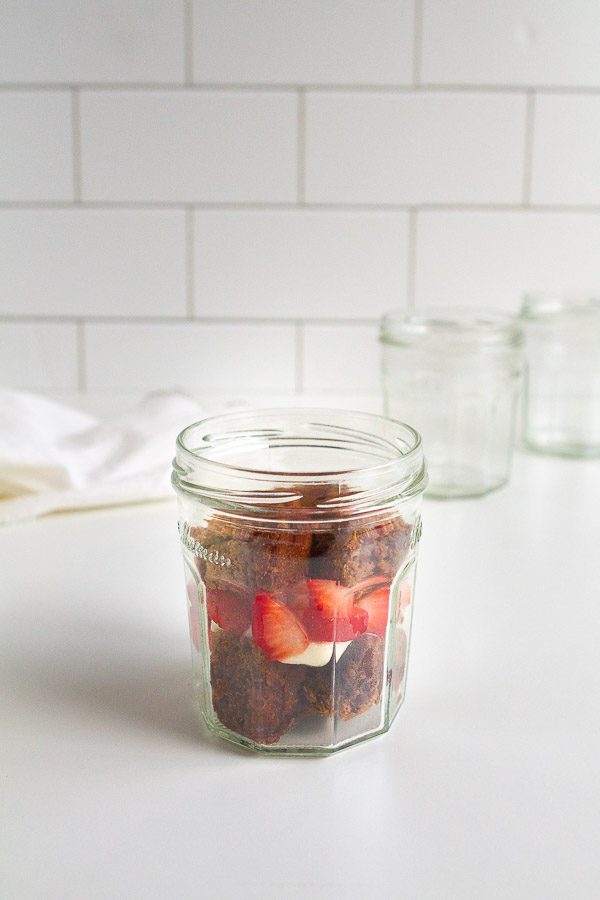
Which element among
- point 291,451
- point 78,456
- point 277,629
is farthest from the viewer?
point 78,456

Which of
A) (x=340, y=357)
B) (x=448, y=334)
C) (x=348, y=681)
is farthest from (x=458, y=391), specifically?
(x=348, y=681)

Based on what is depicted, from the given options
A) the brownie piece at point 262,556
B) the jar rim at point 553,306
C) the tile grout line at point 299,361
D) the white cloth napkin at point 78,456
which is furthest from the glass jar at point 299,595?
the tile grout line at point 299,361

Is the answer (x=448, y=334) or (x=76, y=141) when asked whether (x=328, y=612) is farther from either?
(x=76, y=141)

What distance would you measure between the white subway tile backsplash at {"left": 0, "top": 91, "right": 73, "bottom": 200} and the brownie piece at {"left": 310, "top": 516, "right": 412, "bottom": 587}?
865 millimetres

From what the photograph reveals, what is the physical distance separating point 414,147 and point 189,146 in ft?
0.95

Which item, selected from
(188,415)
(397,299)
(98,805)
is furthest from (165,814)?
(397,299)

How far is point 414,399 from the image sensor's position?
3.04 ft

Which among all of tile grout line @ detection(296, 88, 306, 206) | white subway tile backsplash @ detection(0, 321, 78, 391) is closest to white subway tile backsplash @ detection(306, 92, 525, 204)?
tile grout line @ detection(296, 88, 306, 206)

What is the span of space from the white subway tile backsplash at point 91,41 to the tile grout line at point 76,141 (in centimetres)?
2

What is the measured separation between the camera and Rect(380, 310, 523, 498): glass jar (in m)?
0.91

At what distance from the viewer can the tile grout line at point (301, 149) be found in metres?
1.11

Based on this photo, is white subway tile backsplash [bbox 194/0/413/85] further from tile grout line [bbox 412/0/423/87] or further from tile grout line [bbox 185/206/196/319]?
tile grout line [bbox 185/206/196/319]

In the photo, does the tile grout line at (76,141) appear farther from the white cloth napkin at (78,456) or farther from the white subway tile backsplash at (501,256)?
the white subway tile backsplash at (501,256)

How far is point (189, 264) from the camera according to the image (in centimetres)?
116
